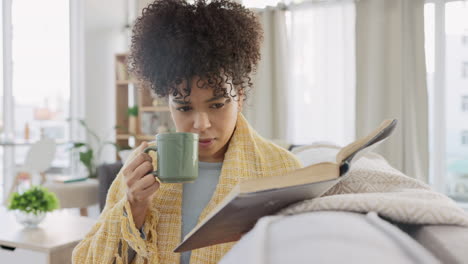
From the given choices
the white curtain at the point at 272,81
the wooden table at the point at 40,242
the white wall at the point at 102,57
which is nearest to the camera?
the wooden table at the point at 40,242

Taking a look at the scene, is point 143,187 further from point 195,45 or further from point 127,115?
point 127,115

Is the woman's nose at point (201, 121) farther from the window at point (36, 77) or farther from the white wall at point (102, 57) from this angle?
the white wall at point (102, 57)

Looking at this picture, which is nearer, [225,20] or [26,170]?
[225,20]

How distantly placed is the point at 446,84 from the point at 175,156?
355cm

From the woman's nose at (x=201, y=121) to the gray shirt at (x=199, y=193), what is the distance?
0.19 m

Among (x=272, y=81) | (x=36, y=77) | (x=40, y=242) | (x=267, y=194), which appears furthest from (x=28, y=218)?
(x=36, y=77)

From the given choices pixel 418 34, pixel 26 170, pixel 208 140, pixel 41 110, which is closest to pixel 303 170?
pixel 208 140

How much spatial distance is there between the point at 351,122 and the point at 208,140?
3.17 m

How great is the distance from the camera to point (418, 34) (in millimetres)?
3535

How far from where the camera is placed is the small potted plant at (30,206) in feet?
6.26

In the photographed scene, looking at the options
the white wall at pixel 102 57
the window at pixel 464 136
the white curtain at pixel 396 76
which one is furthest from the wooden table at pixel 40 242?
the window at pixel 464 136

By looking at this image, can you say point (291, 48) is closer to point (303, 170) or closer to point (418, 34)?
point (418, 34)

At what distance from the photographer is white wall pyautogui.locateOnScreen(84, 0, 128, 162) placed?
4645 mm

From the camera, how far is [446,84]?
12.0 feet
